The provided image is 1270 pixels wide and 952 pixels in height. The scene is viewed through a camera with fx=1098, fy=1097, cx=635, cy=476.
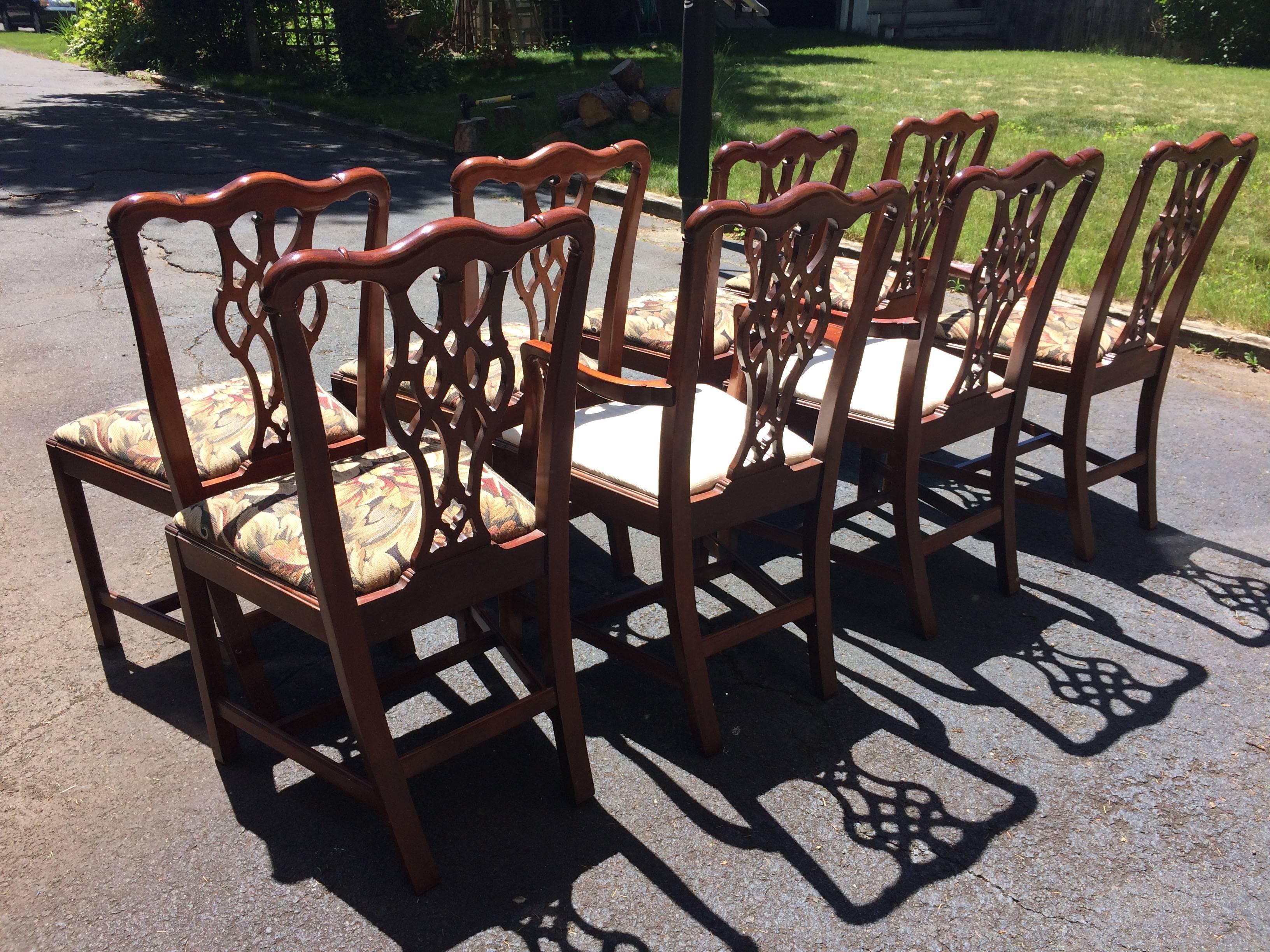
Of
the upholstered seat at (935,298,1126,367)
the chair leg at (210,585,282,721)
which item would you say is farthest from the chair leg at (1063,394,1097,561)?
the chair leg at (210,585,282,721)

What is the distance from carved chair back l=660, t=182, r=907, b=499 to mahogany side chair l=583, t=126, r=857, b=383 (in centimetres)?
81

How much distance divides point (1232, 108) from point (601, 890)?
12.6 meters

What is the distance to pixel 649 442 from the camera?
2920 mm

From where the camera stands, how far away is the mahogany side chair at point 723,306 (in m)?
3.54

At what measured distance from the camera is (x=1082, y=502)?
12.7 feet

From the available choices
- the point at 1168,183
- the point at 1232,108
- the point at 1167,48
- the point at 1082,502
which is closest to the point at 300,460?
the point at 1082,502

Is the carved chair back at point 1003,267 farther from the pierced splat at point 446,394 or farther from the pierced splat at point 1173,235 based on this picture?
the pierced splat at point 446,394

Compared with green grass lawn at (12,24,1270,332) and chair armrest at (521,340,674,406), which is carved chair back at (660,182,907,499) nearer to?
chair armrest at (521,340,674,406)

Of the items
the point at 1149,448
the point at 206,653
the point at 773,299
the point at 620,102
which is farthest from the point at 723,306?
the point at 620,102

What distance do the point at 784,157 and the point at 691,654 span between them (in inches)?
68.3

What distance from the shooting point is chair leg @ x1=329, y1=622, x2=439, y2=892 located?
88.0 inches

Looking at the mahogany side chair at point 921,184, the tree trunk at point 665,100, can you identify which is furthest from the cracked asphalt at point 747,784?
the tree trunk at point 665,100

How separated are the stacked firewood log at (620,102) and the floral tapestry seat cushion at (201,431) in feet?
27.2

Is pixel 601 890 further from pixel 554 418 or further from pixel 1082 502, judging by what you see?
pixel 1082 502
